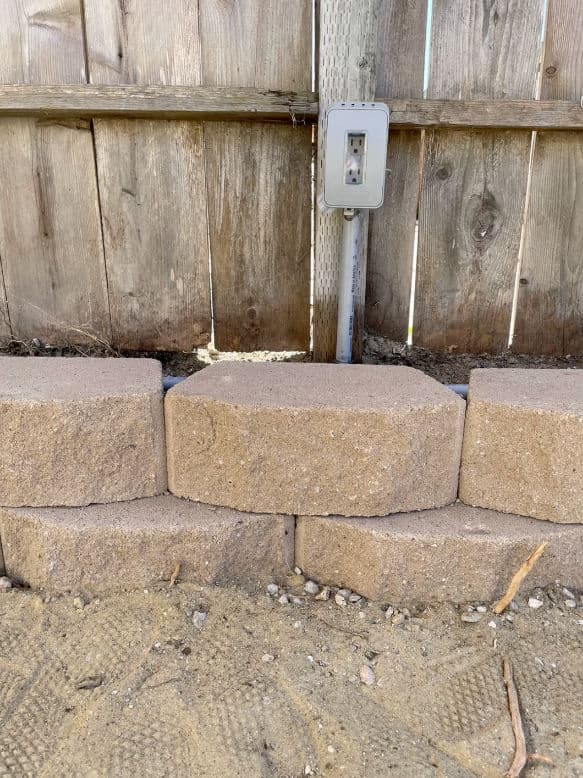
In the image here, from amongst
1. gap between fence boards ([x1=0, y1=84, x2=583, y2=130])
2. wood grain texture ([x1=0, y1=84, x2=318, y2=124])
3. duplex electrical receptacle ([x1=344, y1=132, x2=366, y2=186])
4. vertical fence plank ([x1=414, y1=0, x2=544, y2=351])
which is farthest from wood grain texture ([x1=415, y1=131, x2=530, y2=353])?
wood grain texture ([x1=0, y1=84, x2=318, y2=124])

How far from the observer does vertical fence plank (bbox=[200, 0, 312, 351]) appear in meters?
2.13

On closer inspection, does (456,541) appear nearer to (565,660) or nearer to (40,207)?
(565,660)

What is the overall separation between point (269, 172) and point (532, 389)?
3.93 feet

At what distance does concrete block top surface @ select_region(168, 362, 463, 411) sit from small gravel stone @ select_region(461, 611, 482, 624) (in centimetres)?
67

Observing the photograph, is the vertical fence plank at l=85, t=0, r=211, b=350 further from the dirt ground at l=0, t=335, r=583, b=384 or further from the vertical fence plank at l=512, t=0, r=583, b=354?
the vertical fence plank at l=512, t=0, r=583, b=354

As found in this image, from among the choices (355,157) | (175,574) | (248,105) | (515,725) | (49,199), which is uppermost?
(248,105)

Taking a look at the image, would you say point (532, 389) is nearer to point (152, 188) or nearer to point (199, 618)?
point (199, 618)

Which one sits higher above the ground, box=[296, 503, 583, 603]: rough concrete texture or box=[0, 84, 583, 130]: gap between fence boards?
box=[0, 84, 583, 130]: gap between fence boards

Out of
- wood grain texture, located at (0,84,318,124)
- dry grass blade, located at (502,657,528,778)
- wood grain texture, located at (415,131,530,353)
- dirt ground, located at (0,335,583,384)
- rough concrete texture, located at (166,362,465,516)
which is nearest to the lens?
dry grass blade, located at (502,657,528,778)

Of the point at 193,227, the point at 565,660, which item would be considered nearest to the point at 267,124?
the point at 193,227

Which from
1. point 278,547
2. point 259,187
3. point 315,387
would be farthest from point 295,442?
point 259,187

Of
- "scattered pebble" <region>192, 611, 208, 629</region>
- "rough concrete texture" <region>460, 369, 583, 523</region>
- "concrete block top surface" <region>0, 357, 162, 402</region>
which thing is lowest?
"scattered pebble" <region>192, 611, 208, 629</region>

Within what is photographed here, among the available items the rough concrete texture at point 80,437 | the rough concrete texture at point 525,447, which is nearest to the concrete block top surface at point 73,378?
the rough concrete texture at point 80,437

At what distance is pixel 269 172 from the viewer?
2.28 metres
